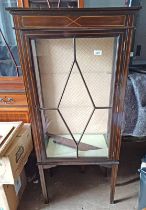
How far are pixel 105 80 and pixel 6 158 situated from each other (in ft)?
2.28

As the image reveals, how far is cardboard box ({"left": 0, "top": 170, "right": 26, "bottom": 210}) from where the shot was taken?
1.12m

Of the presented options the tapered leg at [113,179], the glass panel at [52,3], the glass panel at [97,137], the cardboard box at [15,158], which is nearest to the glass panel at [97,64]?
the glass panel at [97,137]

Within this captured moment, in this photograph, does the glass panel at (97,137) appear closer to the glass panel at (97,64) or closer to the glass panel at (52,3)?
the glass panel at (97,64)

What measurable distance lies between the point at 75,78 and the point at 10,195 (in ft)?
2.75

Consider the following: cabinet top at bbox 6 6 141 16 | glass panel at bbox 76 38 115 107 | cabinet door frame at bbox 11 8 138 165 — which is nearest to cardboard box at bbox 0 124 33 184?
cabinet door frame at bbox 11 8 138 165

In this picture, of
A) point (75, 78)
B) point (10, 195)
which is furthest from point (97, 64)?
point (10, 195)

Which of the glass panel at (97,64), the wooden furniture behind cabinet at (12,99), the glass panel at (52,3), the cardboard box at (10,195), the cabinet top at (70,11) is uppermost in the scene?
the glass panel at (52,3)

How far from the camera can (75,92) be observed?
106 centimetres

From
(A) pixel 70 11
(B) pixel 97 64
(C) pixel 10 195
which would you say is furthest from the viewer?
(C) pixel 10 195

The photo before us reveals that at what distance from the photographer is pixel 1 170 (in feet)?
3.46

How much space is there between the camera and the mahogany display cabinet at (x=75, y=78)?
82 centimetres

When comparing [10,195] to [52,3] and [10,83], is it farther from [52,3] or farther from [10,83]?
[52,3]

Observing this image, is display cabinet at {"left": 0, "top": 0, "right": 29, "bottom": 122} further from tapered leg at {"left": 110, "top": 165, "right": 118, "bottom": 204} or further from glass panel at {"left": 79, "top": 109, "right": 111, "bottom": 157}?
tapered leg at {"left": 110, "top": 165, "right": 118, "bottom": 204}

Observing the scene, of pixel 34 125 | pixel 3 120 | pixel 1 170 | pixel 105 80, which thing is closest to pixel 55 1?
pixel 105 80
